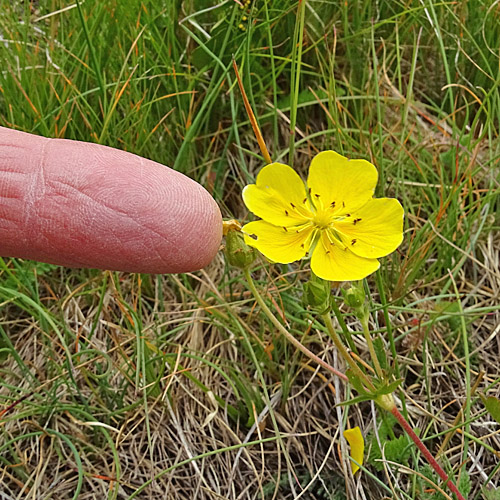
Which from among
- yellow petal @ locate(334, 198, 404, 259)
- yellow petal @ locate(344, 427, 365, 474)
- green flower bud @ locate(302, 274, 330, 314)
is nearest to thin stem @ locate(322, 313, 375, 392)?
green flower bud @ locate(302, 274, 330, 314)

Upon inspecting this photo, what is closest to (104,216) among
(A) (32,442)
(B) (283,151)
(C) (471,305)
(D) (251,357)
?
(D) (251,357)

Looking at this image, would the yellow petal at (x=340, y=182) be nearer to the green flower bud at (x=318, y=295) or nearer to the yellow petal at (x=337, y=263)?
the yellow petal at (x=337, y=263)

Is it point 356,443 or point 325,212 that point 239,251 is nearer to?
point 325,212

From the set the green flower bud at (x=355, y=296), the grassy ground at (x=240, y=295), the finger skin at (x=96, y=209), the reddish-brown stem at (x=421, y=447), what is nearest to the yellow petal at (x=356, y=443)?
the grassy ground at (x=240, y=295)

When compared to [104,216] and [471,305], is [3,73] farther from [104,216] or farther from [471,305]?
[471,305]

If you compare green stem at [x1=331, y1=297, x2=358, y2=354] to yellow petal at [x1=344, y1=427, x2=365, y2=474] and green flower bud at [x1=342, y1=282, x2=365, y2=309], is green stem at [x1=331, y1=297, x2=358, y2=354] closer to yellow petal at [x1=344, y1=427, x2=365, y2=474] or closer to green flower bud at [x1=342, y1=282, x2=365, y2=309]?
green flower bud at [x1=342, y1=282, x2=365, y2=309]

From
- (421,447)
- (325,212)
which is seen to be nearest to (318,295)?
(325,212)
